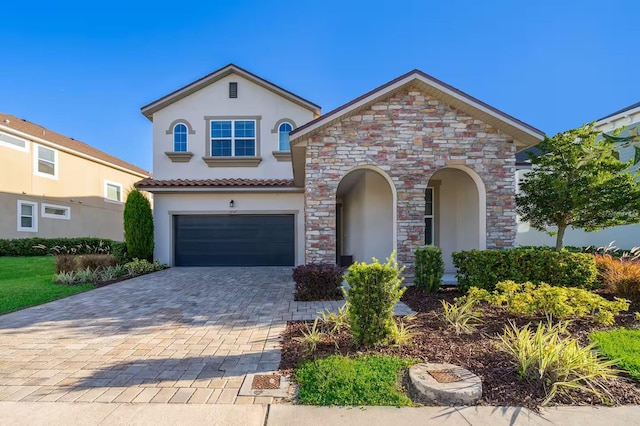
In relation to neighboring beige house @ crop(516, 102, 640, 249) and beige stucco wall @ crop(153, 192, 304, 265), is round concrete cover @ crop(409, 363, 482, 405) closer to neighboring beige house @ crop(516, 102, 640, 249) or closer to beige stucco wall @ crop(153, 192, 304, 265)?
beige stucco wall @ crop(153, 192, 304, 265)

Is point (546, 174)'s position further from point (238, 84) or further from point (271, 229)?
point (238, 84)

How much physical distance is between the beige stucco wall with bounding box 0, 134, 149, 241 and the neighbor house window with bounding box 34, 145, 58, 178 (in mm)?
201

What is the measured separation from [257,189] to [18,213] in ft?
41.3

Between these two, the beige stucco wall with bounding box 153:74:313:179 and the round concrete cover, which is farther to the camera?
the beige stucco wall with bounding box 153:74:313:179

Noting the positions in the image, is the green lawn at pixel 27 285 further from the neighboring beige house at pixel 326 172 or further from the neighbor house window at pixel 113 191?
the neighbor house window at pixel 113 191

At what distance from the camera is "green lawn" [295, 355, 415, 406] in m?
2.96

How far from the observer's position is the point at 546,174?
28.4ft

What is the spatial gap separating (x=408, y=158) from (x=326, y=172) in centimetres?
227

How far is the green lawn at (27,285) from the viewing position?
718 centimetres

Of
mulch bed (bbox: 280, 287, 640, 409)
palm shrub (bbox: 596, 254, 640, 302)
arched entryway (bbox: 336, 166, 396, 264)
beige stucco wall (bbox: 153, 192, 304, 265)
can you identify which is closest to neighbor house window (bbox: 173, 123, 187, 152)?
beige stucco wall (bbox: 153, 192, 304, 265)

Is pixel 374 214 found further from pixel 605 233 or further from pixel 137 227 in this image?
pixel 605 233

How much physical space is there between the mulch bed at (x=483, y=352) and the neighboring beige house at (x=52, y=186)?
1799 cm

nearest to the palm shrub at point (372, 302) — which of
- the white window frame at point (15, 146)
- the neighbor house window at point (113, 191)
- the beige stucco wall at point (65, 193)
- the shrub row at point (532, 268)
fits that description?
the shrub row at point (532, 268)

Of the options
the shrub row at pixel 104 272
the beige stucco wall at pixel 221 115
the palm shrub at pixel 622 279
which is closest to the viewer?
the palm shrub at pixel 622 279
